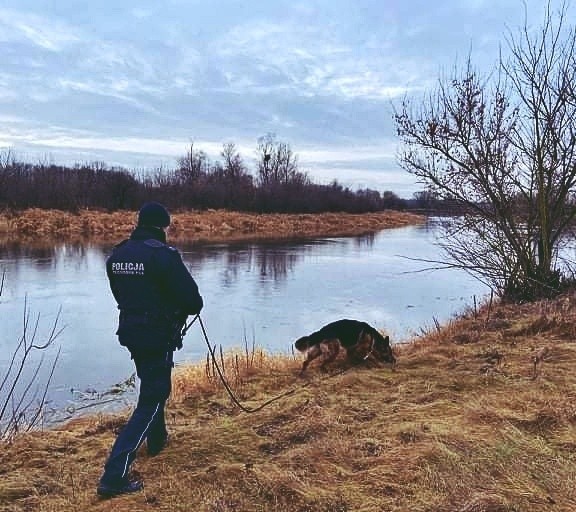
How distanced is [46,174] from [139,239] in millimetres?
36208

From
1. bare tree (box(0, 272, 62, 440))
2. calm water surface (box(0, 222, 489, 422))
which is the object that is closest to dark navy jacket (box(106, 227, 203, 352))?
bare tree (box(0, 272, 62, 440))

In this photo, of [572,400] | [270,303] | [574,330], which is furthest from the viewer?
[270,303]

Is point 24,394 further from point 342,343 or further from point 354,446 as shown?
point 354,446

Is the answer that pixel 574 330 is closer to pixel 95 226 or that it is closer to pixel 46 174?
pixel 95 226

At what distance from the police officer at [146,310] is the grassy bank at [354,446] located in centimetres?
21

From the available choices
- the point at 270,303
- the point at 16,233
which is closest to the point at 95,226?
the point at 16,233

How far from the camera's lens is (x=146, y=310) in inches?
115

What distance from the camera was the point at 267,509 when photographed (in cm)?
262

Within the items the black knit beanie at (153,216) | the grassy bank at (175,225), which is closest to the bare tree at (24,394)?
the black knit beanie at (153,216)

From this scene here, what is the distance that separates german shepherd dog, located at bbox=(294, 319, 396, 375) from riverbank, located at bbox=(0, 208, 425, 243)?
1948 cm

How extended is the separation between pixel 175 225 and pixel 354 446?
26955 millimetres

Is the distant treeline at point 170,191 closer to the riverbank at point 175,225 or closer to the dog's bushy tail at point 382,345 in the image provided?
the riverbank at point 175,225

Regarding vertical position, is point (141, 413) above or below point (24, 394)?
above

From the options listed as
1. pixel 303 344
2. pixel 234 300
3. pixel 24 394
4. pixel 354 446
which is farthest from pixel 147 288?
pixel 234 300
